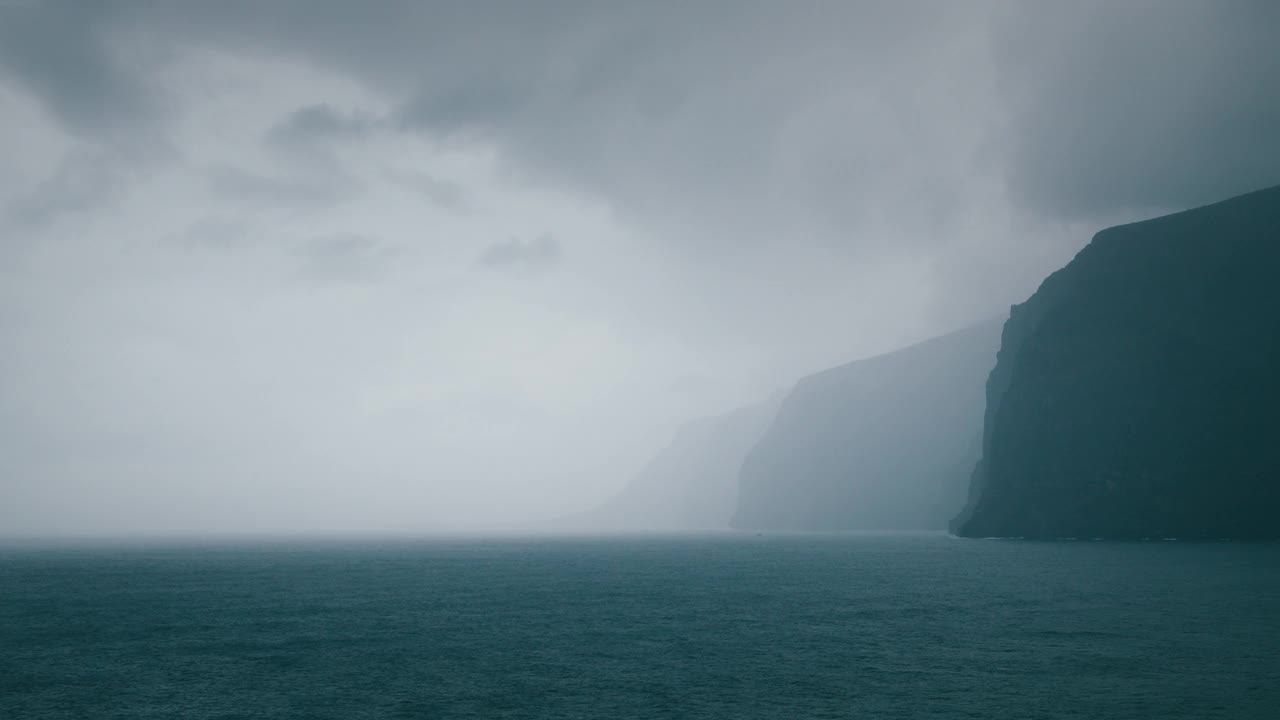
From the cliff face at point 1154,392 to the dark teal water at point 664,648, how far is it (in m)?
63.1

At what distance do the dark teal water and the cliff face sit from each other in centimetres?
6307

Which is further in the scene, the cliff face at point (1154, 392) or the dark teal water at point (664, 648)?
the cliff face at point (1154, 392)

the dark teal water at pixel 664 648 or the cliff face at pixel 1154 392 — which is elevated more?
the cliff face at pixel 1154 392

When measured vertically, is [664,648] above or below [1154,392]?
below

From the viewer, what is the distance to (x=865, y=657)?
3419 cm

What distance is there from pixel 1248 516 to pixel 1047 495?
98.7 ft

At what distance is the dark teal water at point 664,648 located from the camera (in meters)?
26.6

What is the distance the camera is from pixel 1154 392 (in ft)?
437

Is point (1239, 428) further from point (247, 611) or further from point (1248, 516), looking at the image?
point (247, 611)

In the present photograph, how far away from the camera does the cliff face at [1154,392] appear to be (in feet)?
409

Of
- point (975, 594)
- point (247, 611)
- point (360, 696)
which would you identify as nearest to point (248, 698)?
point (360, 696)

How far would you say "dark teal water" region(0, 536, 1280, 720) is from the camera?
26.6m

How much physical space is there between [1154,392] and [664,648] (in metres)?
130

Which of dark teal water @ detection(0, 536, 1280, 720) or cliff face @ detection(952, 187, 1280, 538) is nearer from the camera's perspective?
dark teal water @ detection(0, 536, 1280, 720)
